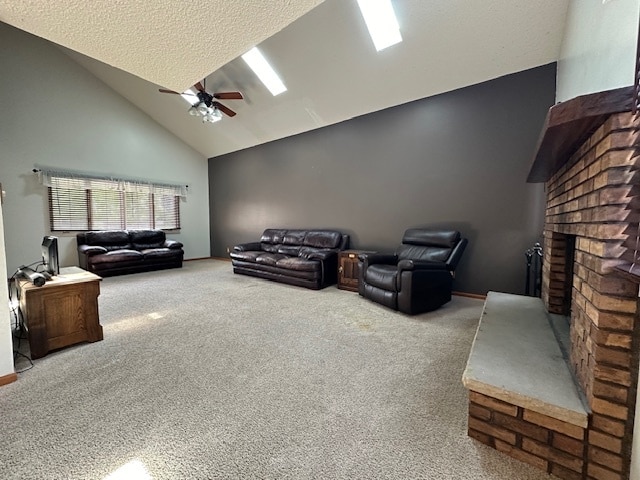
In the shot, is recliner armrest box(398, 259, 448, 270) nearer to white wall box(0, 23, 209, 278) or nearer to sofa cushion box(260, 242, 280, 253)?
sofa cushion box(260, 242, 280, 253)

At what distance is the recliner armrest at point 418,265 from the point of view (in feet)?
9.32

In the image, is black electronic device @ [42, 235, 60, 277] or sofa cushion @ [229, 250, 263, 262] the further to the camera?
sofa cushion @ [229, 250, 263, 262]

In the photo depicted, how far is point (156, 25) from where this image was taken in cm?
149

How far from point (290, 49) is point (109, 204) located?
508 centimetres

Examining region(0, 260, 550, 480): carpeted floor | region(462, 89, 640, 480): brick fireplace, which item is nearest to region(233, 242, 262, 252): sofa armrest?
region(0, 260, 550, 480): carpeted floor

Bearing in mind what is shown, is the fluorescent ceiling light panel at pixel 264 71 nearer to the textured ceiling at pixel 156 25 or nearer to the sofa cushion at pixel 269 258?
the textured ceiling at pixel 156 25

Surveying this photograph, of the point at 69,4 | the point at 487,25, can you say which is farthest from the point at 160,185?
the point at 487,25

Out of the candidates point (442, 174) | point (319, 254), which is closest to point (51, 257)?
point (319, 254)

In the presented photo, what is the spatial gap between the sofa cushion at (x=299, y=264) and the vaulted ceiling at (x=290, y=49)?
2.59 meters

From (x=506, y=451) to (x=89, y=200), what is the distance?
287 inches

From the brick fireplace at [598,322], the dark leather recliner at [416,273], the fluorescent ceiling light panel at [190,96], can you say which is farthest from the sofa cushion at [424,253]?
the fluorescent ceiling light panel at [190,96]

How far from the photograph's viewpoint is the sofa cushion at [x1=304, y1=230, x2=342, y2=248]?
467 cm

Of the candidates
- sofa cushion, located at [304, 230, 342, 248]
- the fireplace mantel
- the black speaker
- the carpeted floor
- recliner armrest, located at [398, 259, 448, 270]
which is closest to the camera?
the fireplace mantel

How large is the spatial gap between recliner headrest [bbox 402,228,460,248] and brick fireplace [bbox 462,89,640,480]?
208 cm
